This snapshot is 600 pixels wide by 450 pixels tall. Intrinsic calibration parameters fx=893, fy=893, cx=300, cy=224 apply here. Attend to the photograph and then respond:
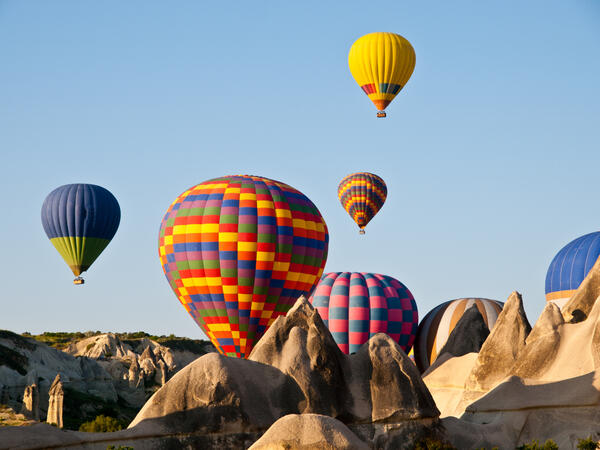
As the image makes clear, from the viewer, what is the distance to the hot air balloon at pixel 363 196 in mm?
69438

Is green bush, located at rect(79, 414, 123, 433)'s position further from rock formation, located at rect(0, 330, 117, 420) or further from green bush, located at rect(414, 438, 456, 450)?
rock formation, located at rect(0, 330, 117, 420)

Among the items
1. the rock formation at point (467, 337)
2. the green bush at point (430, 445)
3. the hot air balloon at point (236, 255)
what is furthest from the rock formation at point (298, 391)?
the hot air balloon at point (236, 255)

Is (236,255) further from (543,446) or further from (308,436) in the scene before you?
(308,436)

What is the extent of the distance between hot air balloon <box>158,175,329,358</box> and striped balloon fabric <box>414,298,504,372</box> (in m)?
11.3

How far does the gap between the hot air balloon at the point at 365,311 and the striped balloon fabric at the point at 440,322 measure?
839 millimetres

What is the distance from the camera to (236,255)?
4397cm

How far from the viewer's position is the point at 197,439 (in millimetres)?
24641

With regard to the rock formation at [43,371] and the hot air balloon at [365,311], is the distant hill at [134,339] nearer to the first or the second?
the rock formation at [43,371]

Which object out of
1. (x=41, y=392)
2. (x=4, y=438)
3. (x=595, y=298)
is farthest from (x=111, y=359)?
(x=4, y=438)

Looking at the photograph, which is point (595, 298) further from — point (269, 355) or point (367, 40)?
point (367, 40)

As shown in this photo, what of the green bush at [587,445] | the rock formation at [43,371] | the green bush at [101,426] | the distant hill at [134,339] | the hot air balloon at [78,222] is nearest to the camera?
the green bush at [587,445]

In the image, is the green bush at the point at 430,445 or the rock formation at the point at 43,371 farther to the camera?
the rock formation at the point at 43,371

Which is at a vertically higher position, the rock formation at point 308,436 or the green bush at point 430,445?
the rock formation at point 308,436

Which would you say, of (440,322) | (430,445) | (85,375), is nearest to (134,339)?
(85,375)
